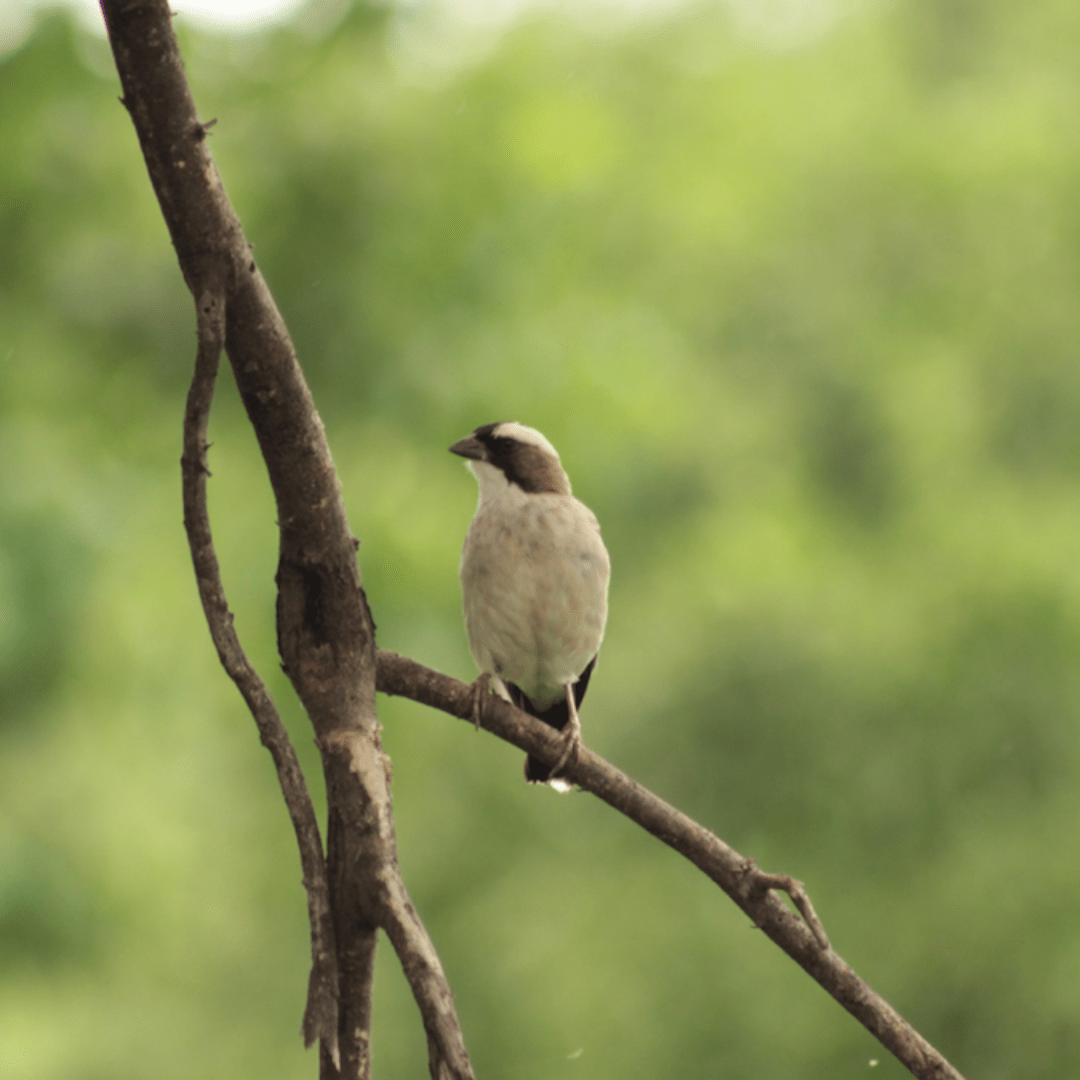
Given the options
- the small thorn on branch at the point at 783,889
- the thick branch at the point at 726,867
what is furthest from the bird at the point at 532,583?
the small thorn on branch at the point at 783,889

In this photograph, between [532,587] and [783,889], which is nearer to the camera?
[783,889]

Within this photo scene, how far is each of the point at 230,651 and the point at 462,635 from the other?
7.17m

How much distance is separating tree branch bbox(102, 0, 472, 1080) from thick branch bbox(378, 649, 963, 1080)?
0.19 metres

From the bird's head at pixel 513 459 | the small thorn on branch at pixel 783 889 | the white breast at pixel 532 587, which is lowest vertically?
Result: the small thorn on branch at pixel 783 889

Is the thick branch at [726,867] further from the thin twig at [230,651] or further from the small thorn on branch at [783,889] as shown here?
the thin twig at [230,651]

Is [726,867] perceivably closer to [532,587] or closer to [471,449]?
[532,587]

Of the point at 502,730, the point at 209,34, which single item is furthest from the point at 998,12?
the point at 502,730

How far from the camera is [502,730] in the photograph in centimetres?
268

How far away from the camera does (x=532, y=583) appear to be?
3.98 m

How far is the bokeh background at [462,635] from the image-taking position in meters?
8.59

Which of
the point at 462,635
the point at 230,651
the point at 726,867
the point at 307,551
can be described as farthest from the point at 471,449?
the point at 462,635

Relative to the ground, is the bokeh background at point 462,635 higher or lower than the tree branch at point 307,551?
higher

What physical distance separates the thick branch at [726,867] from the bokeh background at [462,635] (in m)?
5.43

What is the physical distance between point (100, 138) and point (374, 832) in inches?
351
